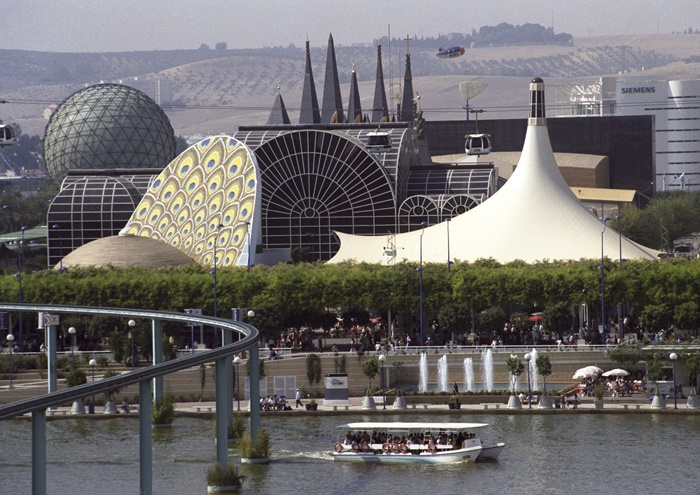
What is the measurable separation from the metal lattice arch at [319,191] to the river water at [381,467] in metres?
57.5

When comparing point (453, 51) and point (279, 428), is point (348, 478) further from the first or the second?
point (453, 51)

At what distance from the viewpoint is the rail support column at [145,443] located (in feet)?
164

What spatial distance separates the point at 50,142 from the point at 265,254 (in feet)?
151

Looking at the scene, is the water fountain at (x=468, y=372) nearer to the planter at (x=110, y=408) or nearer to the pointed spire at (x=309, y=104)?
the planter at (x=110, y=408)

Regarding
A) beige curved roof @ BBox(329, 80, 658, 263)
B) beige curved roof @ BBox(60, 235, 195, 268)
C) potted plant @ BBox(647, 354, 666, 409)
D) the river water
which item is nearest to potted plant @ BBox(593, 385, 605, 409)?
the river water

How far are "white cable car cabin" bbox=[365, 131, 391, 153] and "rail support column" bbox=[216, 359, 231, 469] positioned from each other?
7155cm

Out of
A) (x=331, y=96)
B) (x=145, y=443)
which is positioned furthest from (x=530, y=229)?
(x=331, y=96)

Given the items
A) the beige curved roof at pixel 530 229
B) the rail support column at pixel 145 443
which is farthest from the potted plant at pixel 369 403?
the beige curved roof at pixel 530 229

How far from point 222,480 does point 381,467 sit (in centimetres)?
828

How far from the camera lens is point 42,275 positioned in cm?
10388

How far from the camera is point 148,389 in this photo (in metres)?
51.2

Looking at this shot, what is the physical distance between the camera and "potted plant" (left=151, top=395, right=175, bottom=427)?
7350 centimetres

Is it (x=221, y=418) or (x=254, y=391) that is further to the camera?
(x=254, y=391)

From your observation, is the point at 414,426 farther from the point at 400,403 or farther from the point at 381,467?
the point at 400,403
